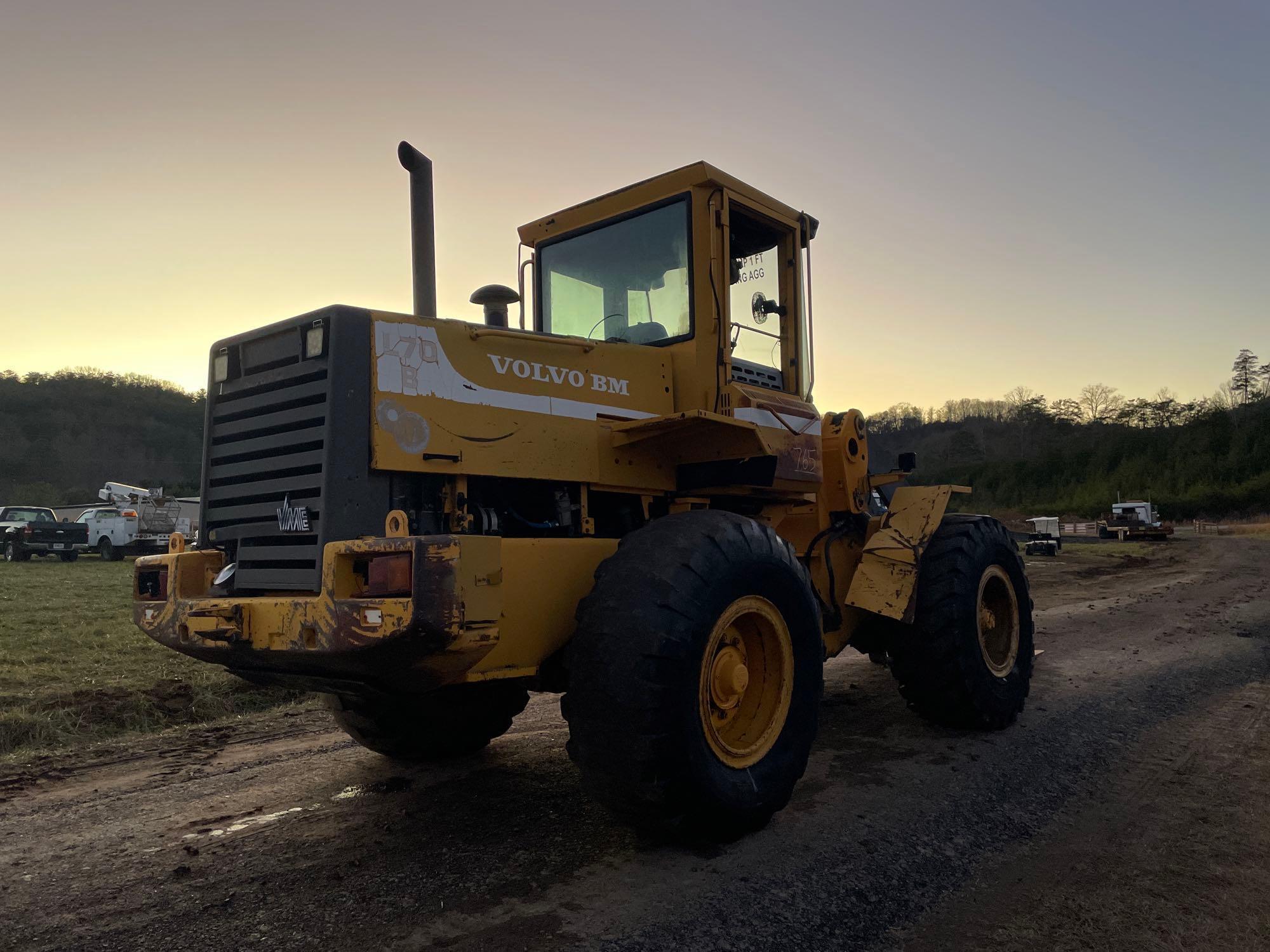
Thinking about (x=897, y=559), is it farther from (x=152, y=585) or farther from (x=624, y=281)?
(x=152, y=585)

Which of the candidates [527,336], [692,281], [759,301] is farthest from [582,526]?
[759,301]

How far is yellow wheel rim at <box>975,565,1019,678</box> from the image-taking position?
660 cm

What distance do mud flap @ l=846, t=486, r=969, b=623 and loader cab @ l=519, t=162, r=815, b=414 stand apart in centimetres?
118

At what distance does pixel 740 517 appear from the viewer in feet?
14.3

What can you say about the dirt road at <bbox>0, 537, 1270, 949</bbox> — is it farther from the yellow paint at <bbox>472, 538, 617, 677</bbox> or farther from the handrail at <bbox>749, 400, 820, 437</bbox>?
the handrail at <bbox>749, 400, 820, 437</bbox>

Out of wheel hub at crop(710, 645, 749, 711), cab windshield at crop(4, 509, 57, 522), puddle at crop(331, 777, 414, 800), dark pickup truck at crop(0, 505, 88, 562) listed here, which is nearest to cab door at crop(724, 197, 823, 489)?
wheel hub at crop(710, 645, 749, 711)

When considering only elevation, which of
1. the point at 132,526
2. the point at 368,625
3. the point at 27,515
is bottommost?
the point at 368,625

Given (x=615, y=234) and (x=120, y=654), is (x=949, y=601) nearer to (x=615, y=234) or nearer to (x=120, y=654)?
(x=615, y=234)

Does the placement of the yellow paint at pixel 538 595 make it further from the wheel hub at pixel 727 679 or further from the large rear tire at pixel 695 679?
the wheel hub at pixel 727 679

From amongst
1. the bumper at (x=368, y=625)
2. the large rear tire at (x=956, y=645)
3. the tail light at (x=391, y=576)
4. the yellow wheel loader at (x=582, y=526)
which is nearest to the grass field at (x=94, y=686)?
the yellow wheel loader at (x=582, y=526)

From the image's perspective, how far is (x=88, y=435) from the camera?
76.8 meters

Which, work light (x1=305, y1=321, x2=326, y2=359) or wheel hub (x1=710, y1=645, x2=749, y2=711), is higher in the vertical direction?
work light (x1=305, y1=321, x2=326, y2=359)

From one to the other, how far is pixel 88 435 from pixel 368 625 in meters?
86.9

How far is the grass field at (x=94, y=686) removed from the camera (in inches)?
268
